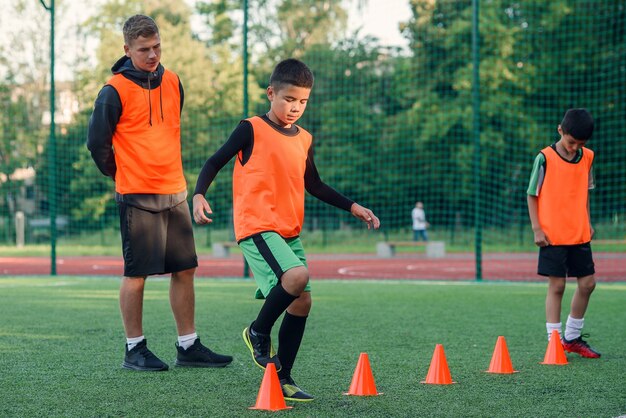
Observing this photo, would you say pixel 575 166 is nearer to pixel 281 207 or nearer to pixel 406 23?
pixel 281 207

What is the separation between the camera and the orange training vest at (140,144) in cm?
579

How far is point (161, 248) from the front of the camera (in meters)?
5.84

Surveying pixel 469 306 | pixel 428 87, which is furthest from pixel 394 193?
pixel 469 306

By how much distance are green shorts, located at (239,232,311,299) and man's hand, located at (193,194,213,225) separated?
10.5 inches

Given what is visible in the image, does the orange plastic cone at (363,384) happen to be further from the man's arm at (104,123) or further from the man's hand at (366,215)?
the man's arm at (104,123)

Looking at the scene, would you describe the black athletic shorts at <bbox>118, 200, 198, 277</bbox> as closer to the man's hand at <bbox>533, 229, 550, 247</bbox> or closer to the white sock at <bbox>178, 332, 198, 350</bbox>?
the white sock at <bbox>178, 332, 198, 350</bbox>

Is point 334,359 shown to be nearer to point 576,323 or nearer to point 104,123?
point 576,323

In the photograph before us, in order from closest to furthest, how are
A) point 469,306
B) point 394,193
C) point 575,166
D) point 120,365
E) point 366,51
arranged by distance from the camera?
1. point 120,365
2. point 575,166
3. point 469,306
4. point 394,193
5. point 366,51

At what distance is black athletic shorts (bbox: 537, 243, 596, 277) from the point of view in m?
6.64

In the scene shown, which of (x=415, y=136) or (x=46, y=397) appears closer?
(x=46, y=397)

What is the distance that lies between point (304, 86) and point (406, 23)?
1033 inches

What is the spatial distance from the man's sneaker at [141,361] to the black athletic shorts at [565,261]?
110 inches

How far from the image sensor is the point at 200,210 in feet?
15.0

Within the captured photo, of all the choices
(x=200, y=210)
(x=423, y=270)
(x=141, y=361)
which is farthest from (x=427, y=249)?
(x=200, y=210)
